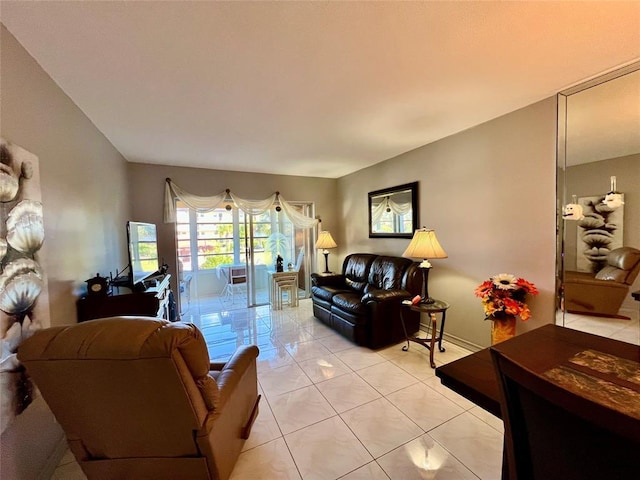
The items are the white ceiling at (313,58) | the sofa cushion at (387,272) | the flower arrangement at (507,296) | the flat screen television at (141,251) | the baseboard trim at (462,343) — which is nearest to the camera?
the white ceiling at (313,58)

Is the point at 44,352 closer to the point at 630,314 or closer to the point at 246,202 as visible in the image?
the point at 630,314

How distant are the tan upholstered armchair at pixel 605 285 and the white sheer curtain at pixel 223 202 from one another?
12.9ft

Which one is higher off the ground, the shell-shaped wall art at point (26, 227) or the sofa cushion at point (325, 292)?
the shell-shaped wall art at point (26, 227)

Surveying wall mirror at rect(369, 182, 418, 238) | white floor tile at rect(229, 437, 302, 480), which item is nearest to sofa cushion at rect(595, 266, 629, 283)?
wall mirror at rect(369, 182, 418, 238)

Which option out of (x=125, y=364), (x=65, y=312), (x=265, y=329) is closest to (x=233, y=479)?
(x=125, y=364)

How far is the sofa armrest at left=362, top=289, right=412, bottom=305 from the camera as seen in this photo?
3.03 m

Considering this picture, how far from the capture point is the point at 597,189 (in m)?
2.09

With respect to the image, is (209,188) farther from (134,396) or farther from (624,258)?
(624,258)

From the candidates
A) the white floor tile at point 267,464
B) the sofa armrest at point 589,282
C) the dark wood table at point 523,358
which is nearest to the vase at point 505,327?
the sofa armrest at point 589,282

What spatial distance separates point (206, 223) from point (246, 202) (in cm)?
164

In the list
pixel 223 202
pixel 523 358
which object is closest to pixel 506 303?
pixel 523 358

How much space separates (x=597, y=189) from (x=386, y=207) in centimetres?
240

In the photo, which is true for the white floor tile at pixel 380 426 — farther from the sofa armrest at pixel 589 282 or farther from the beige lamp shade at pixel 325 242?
the beige lamp shade at pixel 325 242

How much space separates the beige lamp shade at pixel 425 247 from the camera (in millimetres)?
2727
